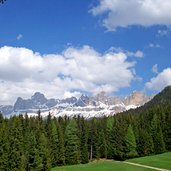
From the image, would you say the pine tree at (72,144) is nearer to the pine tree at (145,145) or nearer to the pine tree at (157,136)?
the pine tree at (145,145)

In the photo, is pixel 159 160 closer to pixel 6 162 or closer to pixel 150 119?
pixel 6 162

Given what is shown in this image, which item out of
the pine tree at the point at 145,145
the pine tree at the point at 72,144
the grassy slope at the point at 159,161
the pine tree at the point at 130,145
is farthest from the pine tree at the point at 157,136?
the pine tree at the point at 72,144

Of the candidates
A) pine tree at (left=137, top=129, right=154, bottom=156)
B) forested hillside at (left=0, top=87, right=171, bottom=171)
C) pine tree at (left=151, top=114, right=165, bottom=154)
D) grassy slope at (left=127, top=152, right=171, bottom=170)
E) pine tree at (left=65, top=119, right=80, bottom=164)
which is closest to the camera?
grassy slope at (left=127, top=152, right=171, bottom=170)

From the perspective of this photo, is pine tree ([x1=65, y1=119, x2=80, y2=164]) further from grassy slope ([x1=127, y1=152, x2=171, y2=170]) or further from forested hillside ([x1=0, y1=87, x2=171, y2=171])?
grassy slope ([x1=127, y1=152, x2=171, y2=170])

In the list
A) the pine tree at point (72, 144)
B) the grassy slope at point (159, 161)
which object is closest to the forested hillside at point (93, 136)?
the pine tree at point (72, 144)

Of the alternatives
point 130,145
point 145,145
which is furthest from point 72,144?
point 145,145

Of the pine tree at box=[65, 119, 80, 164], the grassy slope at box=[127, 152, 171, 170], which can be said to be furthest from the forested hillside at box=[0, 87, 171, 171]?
the grassy slope at box=[127, 152, 171, 170]

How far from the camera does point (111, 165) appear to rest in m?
81.2

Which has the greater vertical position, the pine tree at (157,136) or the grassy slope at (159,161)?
the pine tree at (157,136)

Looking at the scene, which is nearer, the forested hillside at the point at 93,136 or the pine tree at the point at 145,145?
the forested hillside at the point at 93,136

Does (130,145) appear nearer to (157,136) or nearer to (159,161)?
(157,136)

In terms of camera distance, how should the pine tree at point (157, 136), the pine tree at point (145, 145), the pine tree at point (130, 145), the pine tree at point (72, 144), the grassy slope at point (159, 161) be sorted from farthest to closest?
the pine tree at point (130, 145) < the pine tree at point (157, 136) < the pine tree at point (145, 145) < the pine tree at point (72, 144) < the grassy slope at point (159, 161)

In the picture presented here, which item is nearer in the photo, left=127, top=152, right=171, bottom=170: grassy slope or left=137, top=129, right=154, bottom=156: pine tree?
left=127, top=152, right=171, bottom=170: grassy slope

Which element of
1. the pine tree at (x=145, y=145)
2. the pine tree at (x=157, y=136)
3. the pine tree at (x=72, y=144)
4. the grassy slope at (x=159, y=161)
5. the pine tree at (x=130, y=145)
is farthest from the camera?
the pine tree at (x=130, y=145)
